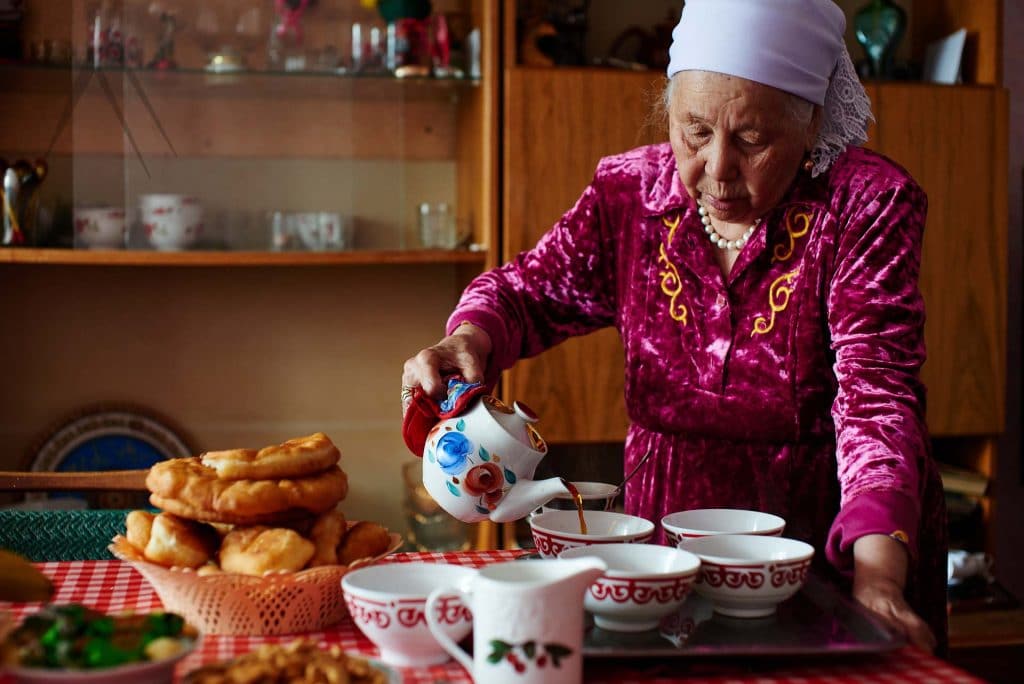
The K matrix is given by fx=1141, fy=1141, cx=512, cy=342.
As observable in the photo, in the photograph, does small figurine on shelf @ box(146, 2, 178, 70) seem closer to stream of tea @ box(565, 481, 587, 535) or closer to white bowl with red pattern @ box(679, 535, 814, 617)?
stream of tea @ box(565, 481, 587, 535)

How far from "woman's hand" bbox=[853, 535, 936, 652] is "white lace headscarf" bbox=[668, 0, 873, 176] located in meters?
0.64

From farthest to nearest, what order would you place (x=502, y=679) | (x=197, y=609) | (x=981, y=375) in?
(x=981, y=375)
(x=197, y=609)
(x=502, y=679)

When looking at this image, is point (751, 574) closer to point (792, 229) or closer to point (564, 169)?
point (792, 229)

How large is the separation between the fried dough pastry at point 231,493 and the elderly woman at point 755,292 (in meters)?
0.26

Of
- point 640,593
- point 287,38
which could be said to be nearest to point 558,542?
point 640,593

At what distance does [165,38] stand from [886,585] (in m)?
2.27

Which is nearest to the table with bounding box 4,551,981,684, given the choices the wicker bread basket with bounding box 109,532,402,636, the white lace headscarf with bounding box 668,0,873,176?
the wicker bread basket with bounding box 109,532,402,636

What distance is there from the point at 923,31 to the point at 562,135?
3.85 feet

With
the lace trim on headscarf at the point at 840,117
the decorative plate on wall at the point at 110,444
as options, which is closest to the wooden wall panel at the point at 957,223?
the lace trim on headscarf at the point at 840,117

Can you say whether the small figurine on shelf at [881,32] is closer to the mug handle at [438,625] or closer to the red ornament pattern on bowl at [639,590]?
the red ornament pattern on bowl at [639,590]

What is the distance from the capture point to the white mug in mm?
911

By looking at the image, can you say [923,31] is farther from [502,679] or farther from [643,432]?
[502,679]

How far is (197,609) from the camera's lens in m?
1.11

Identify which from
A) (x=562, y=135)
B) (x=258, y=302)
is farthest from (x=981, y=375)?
(x=258, y=302)
